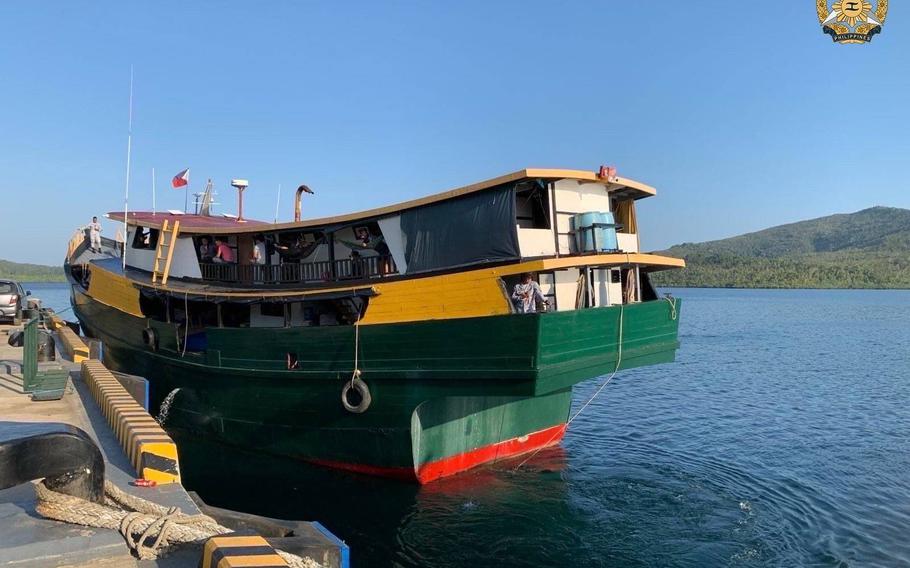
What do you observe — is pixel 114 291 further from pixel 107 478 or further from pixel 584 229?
pixel 584 229

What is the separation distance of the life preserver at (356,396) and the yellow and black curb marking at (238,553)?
584cm

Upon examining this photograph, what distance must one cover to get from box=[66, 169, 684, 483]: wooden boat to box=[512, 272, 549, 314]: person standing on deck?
0.27 ft

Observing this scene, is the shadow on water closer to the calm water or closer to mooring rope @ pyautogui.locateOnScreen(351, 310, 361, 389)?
the calm water

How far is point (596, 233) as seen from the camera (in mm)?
8977

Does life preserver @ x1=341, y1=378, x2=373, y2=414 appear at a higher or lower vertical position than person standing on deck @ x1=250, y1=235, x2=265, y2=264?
lower

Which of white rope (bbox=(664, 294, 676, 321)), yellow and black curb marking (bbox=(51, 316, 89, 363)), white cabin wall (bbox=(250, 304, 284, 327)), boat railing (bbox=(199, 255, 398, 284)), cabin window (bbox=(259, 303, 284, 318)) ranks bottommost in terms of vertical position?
yellow and black curb marking (bbox=(51, 316, 89, 363))

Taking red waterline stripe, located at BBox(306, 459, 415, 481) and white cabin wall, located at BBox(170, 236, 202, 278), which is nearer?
red waterline stripe, located at BBox(306, 459, 415, 481)

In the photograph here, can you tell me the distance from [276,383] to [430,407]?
114 inches

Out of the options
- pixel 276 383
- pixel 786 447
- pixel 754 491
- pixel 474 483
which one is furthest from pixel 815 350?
pixel 276 383

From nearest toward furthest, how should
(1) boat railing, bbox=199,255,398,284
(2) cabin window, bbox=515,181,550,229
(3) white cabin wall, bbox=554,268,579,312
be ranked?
1. (2) cabin window, bbox=515,181,550,229
2. (3) white cabin wall, bbox=554,268,579,312
3. (1) boat railing, bbox=199,255,398,284

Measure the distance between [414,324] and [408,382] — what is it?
0.92 metres

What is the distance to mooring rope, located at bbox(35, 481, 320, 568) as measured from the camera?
13.6ft

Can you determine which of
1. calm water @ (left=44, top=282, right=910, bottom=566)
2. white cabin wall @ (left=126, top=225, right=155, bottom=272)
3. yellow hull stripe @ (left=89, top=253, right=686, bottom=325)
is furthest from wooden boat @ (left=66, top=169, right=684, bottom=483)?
white cabin wall @ (left=126, top=225, right=155, bottom=272)

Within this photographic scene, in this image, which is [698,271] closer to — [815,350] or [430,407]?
[815,350]
